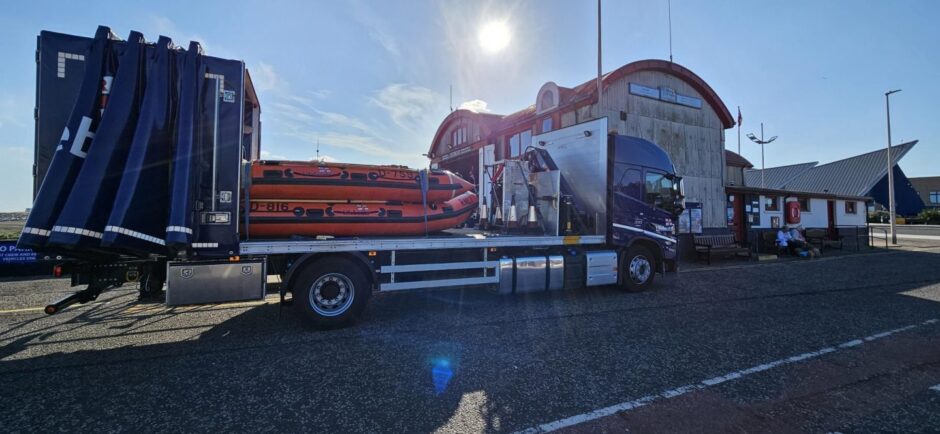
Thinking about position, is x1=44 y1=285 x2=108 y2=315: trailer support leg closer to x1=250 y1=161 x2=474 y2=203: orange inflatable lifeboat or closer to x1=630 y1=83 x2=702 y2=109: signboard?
x1=250 y1=161 x2=474 y2=203: orange inflatable lifeboat

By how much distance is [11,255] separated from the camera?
384 inches

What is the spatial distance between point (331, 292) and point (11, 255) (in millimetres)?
10340

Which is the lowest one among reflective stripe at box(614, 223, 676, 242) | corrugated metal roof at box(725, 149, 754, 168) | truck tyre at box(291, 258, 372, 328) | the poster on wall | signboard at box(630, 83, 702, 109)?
truck tyre at box(291, 258, 372, 328)

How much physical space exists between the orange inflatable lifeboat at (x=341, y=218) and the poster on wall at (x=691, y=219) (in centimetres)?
1262

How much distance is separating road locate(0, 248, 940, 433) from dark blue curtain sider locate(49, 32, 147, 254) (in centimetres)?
132

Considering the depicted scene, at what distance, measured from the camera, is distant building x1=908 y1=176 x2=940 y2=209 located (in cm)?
6431

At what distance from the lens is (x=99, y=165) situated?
4176 mm

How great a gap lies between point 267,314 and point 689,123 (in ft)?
58.8

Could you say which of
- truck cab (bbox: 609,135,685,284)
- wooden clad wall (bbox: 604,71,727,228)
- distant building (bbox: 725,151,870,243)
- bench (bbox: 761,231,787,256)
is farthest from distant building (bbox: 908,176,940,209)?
truck cab (bbox: 609,135,685,284)

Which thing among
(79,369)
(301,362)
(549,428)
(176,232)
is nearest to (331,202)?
(176,232)

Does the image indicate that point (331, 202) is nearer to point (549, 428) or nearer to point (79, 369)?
point (79, 369)

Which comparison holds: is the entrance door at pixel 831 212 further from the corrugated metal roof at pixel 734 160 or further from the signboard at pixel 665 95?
the signboard at pixel 665 95

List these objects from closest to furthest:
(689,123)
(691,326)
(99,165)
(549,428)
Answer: (549,428) → (99,165) → (691,326) → (689,123)

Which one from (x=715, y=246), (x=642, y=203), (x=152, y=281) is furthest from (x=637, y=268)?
(x=715, y=246)
